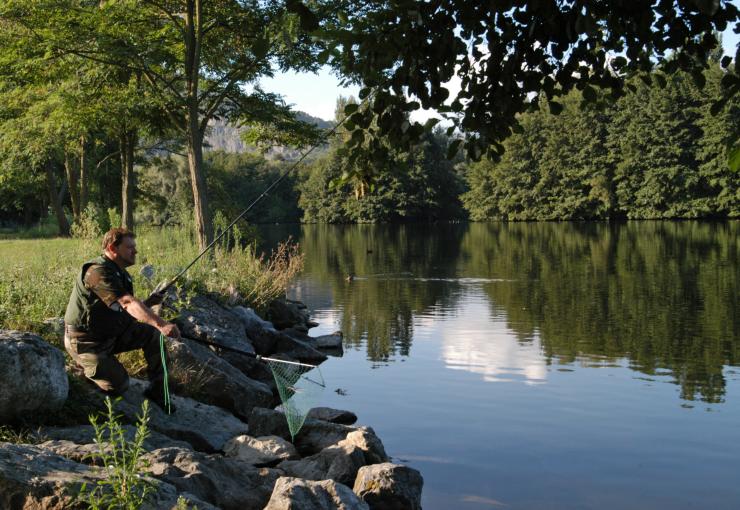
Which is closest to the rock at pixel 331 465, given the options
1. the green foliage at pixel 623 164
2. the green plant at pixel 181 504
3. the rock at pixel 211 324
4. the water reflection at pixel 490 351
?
the green plant at pixel 181 504

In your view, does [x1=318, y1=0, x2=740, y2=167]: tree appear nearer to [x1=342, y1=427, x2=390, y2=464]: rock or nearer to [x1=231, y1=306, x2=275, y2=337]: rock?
[x1=342, y1=427, x2=390, y2=464]: rock

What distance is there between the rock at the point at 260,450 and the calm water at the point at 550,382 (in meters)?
1.56

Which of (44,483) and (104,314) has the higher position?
(104,314)

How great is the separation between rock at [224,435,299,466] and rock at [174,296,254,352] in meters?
3.70

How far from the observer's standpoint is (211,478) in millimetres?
5883

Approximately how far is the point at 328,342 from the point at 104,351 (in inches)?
367

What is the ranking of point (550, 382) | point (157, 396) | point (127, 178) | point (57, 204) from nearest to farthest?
1. point (157, 396)
2. point (550, 382)
3. point (127, 178)
4. point (57, 204)

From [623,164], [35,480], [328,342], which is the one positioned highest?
[623,164]

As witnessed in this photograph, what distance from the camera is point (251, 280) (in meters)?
18.2

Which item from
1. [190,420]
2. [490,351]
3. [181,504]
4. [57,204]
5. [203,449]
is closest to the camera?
[181,504]

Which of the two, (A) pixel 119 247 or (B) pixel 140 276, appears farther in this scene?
(B) pixel 140 276

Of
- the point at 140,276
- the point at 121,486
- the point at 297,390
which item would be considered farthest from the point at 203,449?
the point at 140,276

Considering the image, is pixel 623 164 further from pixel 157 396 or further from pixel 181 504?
pixel 181 504

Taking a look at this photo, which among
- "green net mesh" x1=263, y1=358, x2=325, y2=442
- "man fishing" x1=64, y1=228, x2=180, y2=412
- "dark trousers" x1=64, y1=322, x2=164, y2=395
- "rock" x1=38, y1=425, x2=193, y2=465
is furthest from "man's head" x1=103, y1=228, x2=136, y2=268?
"green net mesh" x1=263, y1=358, x2=325, y2=442
